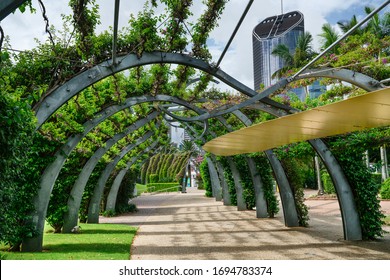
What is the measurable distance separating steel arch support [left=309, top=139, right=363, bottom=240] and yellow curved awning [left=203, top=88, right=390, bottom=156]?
46.5 inches

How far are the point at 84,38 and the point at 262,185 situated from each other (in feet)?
34.5

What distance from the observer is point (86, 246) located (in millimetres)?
9688

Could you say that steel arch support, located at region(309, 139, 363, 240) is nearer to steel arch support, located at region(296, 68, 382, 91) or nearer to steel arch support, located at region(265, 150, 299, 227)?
steel arch support, located at region(296, 68, 382, 91)

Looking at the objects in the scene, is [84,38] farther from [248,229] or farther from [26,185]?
[248,229]

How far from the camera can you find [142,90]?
11359mm

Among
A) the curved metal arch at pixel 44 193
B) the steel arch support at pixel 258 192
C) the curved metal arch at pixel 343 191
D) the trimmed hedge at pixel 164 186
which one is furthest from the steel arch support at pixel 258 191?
the trimmed hedge at pixel 164 186

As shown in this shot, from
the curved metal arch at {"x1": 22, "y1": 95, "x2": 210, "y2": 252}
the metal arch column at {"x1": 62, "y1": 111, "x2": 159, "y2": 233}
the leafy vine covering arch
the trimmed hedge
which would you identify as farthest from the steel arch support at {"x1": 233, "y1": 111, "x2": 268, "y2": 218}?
the trimmed hedge

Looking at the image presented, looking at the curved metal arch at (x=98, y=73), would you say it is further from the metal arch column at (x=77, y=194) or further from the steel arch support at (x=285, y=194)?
the metal arch column at (x=77, y=194)

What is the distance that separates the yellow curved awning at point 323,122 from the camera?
485cm

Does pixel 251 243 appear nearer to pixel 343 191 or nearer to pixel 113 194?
pixel 343 191

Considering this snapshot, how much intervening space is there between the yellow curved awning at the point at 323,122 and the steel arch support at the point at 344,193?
1182 millimetres

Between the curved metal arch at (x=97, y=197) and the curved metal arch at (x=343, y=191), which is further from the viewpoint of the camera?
the curved metal arch at (x=97, y=197)

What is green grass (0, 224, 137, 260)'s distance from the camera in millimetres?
8031
